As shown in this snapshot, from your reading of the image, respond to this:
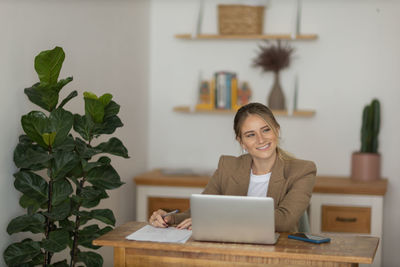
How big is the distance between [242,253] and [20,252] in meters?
1.16

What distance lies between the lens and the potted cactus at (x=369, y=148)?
448 centimetres

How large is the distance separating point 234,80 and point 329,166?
0.99 m

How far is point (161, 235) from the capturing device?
254 centimetres

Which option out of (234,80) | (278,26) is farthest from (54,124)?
(278,26)

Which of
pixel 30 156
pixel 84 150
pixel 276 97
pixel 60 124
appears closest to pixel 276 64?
pixel 276 97

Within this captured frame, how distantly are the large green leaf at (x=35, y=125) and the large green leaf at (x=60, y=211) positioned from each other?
12.4 inches

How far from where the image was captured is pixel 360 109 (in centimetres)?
473

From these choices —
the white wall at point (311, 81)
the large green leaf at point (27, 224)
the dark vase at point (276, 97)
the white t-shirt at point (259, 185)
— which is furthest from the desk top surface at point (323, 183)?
the large green leaf at point (27, 224)

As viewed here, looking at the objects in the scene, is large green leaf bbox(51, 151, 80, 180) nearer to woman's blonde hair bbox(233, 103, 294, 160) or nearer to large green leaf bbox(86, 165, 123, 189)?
large green leaf bbox(86, 165, 123, 189)

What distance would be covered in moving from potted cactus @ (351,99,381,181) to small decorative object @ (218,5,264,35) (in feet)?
3.39

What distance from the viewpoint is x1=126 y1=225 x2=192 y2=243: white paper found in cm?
246

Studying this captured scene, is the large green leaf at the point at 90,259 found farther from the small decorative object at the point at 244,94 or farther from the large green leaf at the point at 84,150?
the small decorative object at the point at 244,94

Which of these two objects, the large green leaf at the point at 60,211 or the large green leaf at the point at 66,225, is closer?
the large green leaf at the point at 60,211

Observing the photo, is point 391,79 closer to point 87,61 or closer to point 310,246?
point 87,61
